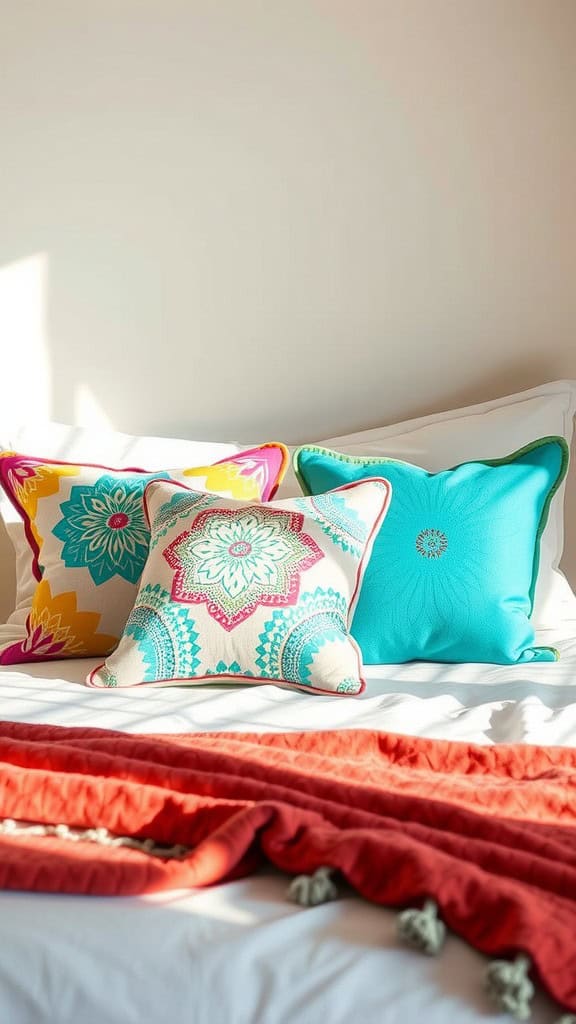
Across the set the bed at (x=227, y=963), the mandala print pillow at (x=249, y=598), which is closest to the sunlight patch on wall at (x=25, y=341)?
the mandala print pillow at (x=249, y=598)

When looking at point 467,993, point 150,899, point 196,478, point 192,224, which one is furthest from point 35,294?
point 467,993

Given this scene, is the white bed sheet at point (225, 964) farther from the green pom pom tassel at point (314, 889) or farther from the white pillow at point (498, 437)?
the white pillow at point (498, 437)

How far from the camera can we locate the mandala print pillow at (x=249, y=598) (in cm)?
176

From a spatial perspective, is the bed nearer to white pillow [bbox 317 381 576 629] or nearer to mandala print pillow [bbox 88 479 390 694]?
mandala print pillow [bbox 88 479 390 694]

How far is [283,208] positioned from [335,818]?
1926 mm

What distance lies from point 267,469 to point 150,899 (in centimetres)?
129

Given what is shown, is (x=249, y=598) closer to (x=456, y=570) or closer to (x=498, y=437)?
(x=456, y=570)

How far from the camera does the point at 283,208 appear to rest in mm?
2650

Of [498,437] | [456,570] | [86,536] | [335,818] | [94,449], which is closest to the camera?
[335,818]

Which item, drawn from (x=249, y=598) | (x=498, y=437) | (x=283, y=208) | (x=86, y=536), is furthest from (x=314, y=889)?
(x=283, y=208)

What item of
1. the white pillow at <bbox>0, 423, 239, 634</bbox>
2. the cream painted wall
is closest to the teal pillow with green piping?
the white pillow at <bbox>0, 423, 239, 634</bbox>

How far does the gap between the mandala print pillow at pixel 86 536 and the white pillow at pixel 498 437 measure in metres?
0.30

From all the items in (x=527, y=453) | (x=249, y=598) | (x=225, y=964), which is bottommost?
(x=225, y=964)

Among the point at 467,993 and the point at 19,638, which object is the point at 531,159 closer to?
the point at 19,638
